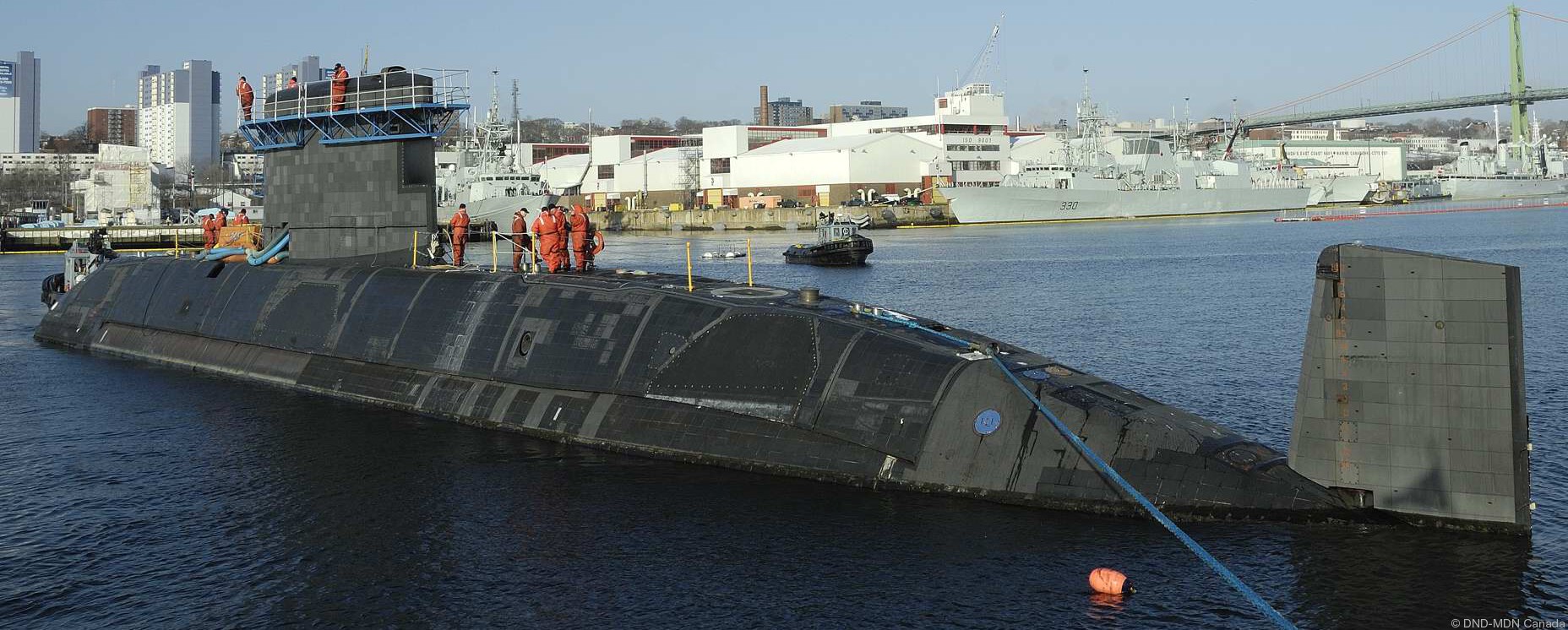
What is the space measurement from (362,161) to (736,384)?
514 inches

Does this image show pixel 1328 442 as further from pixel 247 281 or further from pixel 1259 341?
pixel 247 281

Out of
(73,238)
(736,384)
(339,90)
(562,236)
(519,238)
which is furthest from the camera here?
(73,238)

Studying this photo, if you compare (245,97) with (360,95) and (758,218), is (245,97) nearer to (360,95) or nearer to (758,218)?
(360,95)

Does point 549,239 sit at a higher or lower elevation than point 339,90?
lower

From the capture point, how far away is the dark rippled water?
43.9 ft

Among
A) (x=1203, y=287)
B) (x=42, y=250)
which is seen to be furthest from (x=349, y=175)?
(x=42, y=250)

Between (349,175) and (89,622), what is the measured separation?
629 inches

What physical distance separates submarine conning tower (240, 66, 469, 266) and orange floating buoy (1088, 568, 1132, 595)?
1753 centimetres

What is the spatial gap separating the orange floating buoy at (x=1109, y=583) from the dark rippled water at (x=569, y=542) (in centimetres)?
18

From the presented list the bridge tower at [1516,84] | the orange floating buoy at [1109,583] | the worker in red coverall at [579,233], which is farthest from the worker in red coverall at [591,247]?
the bridge tower at [1516,84]

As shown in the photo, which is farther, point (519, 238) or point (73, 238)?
point (73, 238)

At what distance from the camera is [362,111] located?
26641mm

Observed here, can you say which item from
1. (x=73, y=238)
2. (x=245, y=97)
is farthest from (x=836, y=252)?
(x=73, y=238)

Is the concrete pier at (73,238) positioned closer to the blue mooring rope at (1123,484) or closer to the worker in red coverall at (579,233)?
the worker in red coverall at (579,233)
